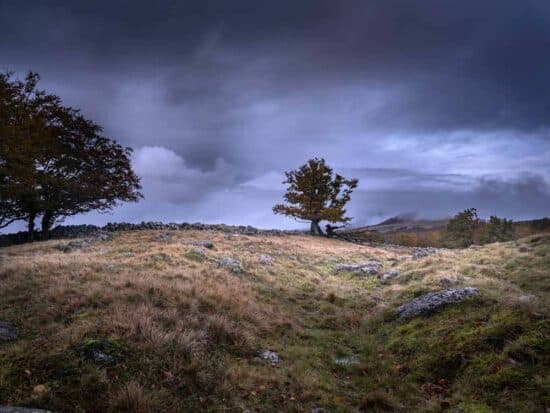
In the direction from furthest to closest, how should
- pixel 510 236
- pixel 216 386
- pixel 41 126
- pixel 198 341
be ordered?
pixel 510 236
pixel 41 126
pixel 198 341
pixel 216 386

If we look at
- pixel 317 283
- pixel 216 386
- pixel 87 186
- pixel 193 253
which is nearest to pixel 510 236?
pixel 317 283

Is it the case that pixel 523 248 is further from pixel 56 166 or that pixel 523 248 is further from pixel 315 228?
pixel 56 166

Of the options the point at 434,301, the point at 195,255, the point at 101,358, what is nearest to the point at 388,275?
the point at 434,301

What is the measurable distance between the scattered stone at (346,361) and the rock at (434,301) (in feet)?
10.7

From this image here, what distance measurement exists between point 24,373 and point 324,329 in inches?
327

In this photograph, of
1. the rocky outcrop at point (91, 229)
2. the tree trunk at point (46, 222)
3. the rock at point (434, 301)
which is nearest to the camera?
the rock at point (434, 301)

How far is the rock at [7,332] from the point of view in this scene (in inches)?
352

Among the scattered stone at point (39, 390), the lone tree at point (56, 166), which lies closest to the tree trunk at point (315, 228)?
the lone tree at point (56, 166)

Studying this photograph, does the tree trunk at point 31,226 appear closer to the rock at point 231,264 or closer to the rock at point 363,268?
the rock at point 231,264

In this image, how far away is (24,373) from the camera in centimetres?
703

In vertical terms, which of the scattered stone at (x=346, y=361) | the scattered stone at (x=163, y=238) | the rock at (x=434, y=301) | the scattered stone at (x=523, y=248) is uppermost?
the scattered stone at (x=163, y=238)

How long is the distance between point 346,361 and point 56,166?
30423 mm

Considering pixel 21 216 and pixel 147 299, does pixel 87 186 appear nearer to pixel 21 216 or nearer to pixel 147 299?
pixel 21 216

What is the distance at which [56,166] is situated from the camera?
104 feet
